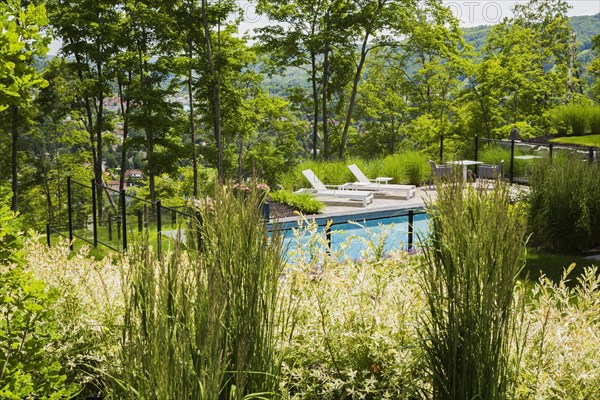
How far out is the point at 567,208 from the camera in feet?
28.0

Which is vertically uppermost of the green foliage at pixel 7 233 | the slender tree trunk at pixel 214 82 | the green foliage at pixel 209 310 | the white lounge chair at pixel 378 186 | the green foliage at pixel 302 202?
→ the slender tree trunk at pixel 214 82

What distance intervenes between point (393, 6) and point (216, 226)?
2284 centimetres

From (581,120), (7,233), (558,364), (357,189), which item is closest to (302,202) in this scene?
(357,189)

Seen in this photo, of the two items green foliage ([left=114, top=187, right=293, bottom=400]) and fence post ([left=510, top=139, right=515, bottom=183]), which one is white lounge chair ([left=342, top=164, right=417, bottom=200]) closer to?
fence post ([left=510, top=139, right=515, bottom=183])

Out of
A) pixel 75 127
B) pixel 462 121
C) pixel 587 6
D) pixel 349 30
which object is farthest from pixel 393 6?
pixel 587 6

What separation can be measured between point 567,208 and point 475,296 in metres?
6.45

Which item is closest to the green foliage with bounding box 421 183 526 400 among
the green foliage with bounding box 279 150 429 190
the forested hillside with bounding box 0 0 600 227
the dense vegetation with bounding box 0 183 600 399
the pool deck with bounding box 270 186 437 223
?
the dense vegetation with bounding box 0 183 600 399

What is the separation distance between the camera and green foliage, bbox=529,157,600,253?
844 cm

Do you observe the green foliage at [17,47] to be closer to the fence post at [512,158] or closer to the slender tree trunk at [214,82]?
the fence post at [512,158]

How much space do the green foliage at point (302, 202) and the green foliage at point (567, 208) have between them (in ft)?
17.3

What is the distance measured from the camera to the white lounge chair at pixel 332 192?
46.2 ft

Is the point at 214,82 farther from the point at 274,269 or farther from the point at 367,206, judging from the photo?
the point at 274,269

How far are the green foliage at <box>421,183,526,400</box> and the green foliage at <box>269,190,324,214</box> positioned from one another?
1033cm

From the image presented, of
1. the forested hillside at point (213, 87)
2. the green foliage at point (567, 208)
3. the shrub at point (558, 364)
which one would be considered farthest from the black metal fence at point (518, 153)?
the shrub at point (558, 364)
